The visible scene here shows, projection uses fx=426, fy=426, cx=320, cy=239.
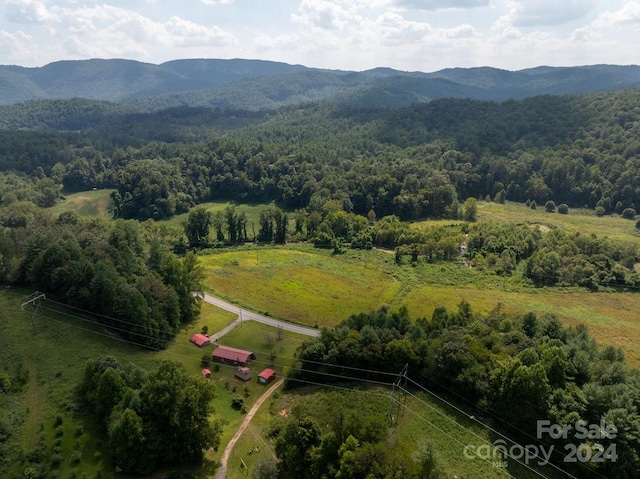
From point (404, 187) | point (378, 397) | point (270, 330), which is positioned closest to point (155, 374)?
point (378, 397)

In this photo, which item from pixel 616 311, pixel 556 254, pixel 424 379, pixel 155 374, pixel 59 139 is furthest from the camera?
pixel 59 139

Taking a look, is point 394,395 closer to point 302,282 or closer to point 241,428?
point 241,428

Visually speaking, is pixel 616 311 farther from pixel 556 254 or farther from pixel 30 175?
pixel 30 175

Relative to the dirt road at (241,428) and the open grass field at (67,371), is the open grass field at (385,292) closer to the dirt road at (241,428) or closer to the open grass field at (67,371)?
the open grass field at (67,371)

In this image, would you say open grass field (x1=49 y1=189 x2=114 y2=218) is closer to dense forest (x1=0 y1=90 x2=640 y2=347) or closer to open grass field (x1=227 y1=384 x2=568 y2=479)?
dense forest (x1=0 y1=90 x2=640 y2=347)

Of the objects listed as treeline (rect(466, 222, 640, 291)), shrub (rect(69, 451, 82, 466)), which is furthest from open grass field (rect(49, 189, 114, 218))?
treeline (rect(466, 222, 640, 291))
